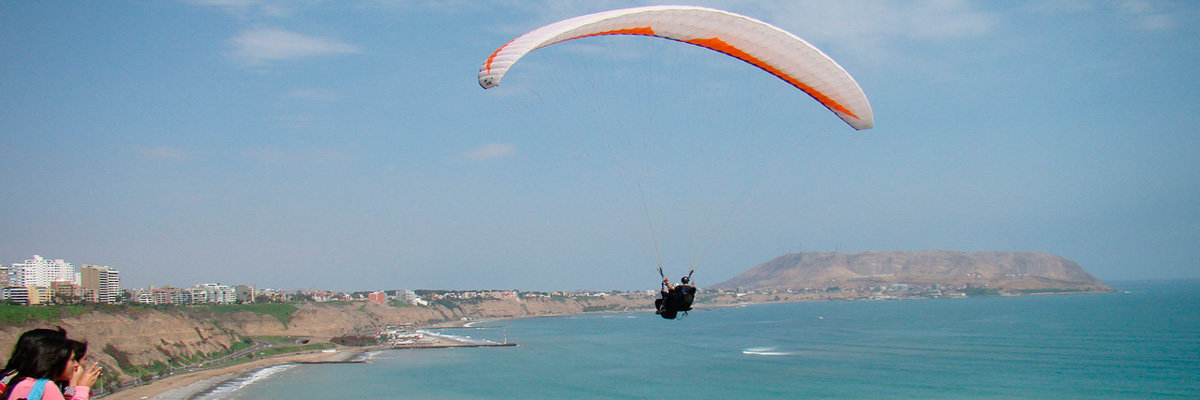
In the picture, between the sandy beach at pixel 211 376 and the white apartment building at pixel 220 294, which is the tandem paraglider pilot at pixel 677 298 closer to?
the sandy beach at pixel 211 376

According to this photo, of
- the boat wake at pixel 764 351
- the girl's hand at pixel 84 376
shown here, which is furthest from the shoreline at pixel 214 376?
the girl's hand at pixel 84 376

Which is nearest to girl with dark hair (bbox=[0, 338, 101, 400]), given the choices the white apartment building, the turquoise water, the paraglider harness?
the paraglider harness

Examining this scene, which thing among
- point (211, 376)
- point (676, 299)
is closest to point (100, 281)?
point (211, 376)

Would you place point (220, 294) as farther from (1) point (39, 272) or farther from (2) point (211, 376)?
(2) point (211, 376)

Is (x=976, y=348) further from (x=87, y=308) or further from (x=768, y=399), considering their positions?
(x=87, y=308)

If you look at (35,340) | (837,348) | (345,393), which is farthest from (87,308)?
(35,340)

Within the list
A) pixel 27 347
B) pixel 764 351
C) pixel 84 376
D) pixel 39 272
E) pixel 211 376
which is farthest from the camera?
pixel 39 272

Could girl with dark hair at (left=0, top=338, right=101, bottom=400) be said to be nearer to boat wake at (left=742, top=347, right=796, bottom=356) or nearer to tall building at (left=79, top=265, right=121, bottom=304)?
boat wake at (left=742, top=347, right=796, bottom=356)
